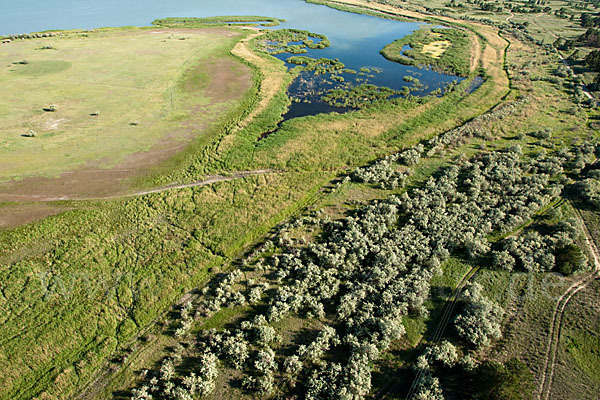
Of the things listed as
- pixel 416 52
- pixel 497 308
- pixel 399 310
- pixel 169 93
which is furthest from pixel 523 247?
pixel 416 52

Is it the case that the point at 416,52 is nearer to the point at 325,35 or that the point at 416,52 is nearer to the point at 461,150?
the point at 325,35

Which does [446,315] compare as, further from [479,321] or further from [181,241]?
[181,241]

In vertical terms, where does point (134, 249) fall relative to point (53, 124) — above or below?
below

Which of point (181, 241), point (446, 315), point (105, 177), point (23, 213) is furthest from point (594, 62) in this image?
point (23, 213)

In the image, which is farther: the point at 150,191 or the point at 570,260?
the point at 150,191

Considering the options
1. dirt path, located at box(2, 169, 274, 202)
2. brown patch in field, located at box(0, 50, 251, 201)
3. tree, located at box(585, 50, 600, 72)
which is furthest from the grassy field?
tree, located at box(585, 50, 600, 72)

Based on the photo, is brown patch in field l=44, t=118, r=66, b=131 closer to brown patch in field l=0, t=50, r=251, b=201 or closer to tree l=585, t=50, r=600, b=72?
brown patch in field l=0, t=50, r=251, b=201

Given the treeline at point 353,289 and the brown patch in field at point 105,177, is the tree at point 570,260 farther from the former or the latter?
the brown patch in field at point 105,177
